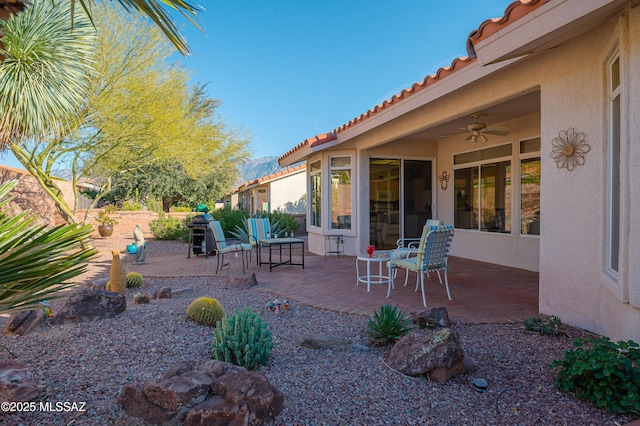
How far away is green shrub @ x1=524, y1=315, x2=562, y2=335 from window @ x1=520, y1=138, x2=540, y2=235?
3760 mm

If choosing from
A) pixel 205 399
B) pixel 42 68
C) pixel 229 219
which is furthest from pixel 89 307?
pixel 229 219

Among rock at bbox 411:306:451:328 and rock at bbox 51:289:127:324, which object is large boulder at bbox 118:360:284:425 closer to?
rock at bbox 411:306:451:328

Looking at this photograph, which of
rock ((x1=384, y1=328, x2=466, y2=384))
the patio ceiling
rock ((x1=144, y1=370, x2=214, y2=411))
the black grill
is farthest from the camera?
the black grill

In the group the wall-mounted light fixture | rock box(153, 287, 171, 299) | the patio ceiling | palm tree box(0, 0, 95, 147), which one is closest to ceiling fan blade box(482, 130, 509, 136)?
the patio ceiling

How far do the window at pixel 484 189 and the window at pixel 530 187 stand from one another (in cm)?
32

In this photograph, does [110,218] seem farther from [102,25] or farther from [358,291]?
[358,291]

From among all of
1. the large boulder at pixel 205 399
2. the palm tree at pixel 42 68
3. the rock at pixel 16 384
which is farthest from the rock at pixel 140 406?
the palm tree at pixel 42 68

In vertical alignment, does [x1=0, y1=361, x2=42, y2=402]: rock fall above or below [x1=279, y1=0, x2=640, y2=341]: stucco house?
below

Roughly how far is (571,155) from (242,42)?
16.8 metres

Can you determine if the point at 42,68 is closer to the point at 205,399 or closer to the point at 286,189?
the point at 205,399

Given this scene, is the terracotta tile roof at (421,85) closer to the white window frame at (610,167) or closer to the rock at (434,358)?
the white window frame at (610,167)

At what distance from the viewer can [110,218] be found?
15297 millimetres

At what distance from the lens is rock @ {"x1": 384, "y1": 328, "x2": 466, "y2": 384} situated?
8.95 feet

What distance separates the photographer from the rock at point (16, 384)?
222 centimetres
